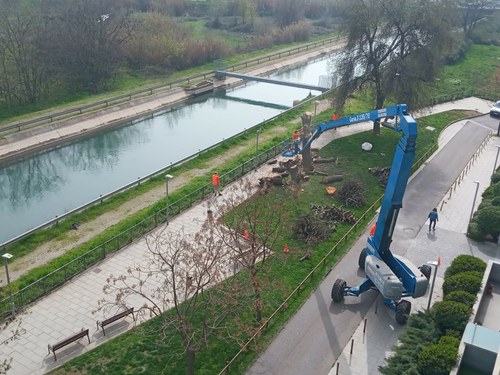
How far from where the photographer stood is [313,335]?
75.7ft

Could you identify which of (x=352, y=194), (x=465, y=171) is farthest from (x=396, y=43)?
(x=352, y=194)

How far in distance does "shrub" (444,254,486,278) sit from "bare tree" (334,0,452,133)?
18735 mm

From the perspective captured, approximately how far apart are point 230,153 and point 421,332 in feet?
79.1

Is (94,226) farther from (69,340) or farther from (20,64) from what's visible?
(20,64)

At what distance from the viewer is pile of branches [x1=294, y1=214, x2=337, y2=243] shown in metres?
30.0

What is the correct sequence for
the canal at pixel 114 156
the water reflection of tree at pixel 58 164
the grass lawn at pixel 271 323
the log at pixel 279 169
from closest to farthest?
the grass lawn at pixel 271 323 < the canal at pixel 114 156 < the log at pixel 279 169 < the water reflection of tree at pixel 58 164

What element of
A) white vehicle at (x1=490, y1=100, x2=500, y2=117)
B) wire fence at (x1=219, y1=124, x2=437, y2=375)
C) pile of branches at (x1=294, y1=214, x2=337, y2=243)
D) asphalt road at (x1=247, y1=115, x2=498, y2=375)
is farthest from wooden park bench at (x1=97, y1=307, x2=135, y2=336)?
white vehicle at (x1=490, y1=100, x2=500, y2=117)

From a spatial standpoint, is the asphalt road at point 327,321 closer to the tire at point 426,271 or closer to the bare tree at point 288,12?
the tire at point 426,271

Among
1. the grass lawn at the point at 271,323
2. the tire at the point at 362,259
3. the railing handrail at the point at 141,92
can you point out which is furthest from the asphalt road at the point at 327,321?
the railing handrail at the point at 141,92

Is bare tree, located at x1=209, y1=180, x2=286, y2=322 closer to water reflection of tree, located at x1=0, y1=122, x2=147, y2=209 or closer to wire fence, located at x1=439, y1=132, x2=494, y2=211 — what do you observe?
wire fence, located at x1=439, y1=132, x2=494, y2=211

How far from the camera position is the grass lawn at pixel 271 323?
Result: 68.9 feet

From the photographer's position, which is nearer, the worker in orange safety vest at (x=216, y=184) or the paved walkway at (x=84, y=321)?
the paved walkway at (x=84, y=321)

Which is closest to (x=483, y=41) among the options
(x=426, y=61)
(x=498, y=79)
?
(x=498, y=79)

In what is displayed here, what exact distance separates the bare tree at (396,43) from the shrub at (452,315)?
23.0 metres
